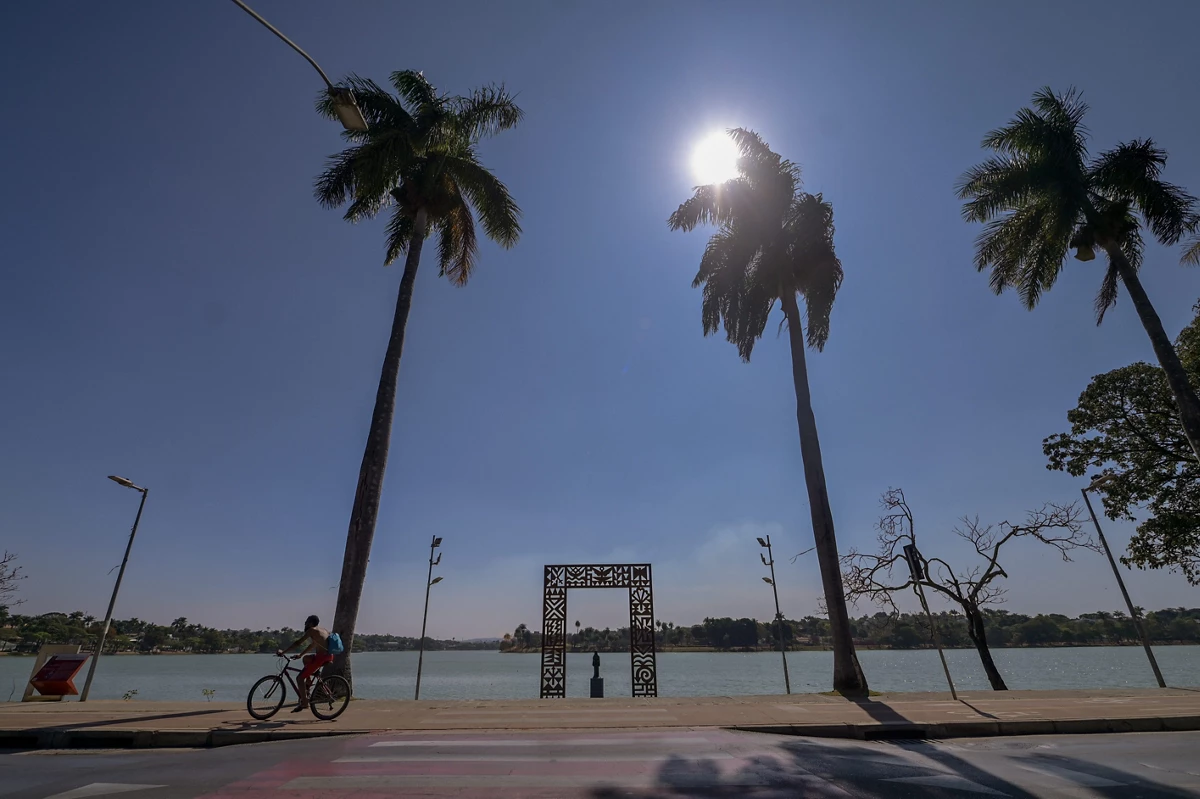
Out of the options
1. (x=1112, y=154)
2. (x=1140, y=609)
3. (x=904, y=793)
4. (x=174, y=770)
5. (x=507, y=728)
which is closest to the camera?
(x=904, y=793)

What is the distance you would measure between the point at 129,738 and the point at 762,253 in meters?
19.6

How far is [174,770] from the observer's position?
6.41 meters

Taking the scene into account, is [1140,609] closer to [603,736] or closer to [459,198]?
[603,736]

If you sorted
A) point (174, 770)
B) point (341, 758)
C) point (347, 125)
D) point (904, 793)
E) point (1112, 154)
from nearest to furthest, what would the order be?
point (904, 793) → point (174, 770) → point (341, 758) → point (347, 125) → point (1112, 154)

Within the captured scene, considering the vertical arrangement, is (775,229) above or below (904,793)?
above

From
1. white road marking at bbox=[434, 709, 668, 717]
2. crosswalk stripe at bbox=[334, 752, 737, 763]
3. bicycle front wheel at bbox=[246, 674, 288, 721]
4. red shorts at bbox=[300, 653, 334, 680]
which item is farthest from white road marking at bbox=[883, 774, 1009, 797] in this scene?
bicycle front wheel at bbox=[246, 674, 288, 721]

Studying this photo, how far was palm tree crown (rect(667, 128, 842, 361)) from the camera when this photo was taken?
62.0ft

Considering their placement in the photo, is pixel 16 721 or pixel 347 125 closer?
pixel 16 721

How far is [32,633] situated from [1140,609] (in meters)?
143

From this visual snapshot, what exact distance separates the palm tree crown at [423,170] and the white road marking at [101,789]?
14.7 meters

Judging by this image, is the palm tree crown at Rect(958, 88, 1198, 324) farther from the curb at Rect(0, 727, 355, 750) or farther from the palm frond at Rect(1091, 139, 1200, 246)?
the curb at Rect(0, 727, 355, 750)

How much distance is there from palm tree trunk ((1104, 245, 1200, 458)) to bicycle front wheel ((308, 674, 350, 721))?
2270 centimetres

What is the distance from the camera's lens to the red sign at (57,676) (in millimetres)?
13672

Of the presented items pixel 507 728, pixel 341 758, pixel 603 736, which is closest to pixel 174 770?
pixel 341 758
